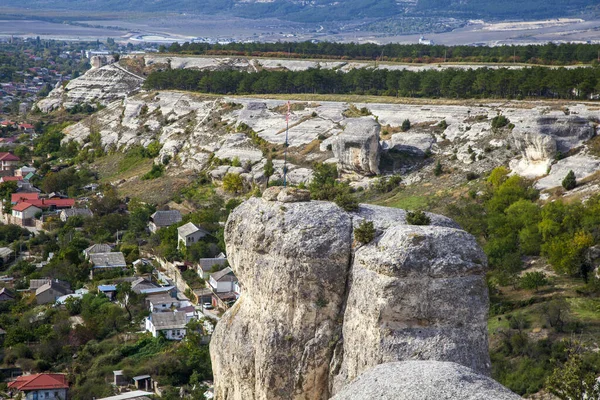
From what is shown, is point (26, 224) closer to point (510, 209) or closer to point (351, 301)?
point (510, 209)

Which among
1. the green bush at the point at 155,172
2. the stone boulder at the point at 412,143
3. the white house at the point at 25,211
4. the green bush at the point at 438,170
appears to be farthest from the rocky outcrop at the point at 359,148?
the white house at the point at 25,211

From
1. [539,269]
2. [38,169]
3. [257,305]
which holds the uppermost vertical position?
[257,305]

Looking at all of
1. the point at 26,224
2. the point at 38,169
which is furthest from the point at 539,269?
the point at 38,169

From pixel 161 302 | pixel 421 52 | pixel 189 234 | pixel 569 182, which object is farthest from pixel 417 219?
pixel 421 52

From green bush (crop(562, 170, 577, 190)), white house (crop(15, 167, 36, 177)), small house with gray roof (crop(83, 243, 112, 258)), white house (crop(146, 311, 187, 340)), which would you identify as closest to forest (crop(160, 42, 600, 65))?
white house (crop(15, 167, 36, 177))

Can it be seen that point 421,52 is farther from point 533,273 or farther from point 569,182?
point 533,273

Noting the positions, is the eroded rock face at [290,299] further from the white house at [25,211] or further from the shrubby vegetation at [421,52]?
the shrubby vegetation at [421,52]
